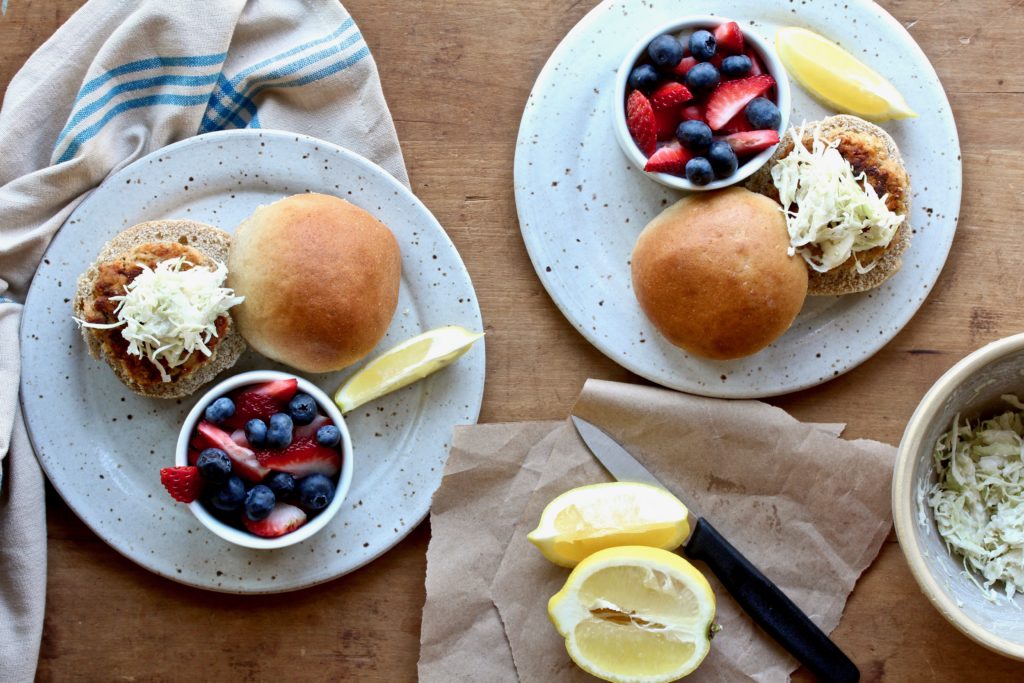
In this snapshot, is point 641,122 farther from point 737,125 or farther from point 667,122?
point 737,125

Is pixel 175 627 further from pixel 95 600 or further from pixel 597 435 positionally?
pixel 597 435

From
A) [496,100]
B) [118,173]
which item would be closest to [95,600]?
[118,173]

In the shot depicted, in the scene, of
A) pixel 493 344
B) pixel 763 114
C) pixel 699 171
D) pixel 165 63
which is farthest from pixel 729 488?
pixel 165 63

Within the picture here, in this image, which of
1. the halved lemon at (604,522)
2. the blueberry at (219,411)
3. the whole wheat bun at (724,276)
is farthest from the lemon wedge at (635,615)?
the blueberry at (219,411)

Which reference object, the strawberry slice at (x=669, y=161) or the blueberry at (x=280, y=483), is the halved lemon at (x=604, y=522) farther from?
the strawberry slice at (x=669, y=161)

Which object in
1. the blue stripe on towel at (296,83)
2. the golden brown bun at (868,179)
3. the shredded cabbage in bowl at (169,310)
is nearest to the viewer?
the shredded cabbage in bowl at (169,310)
